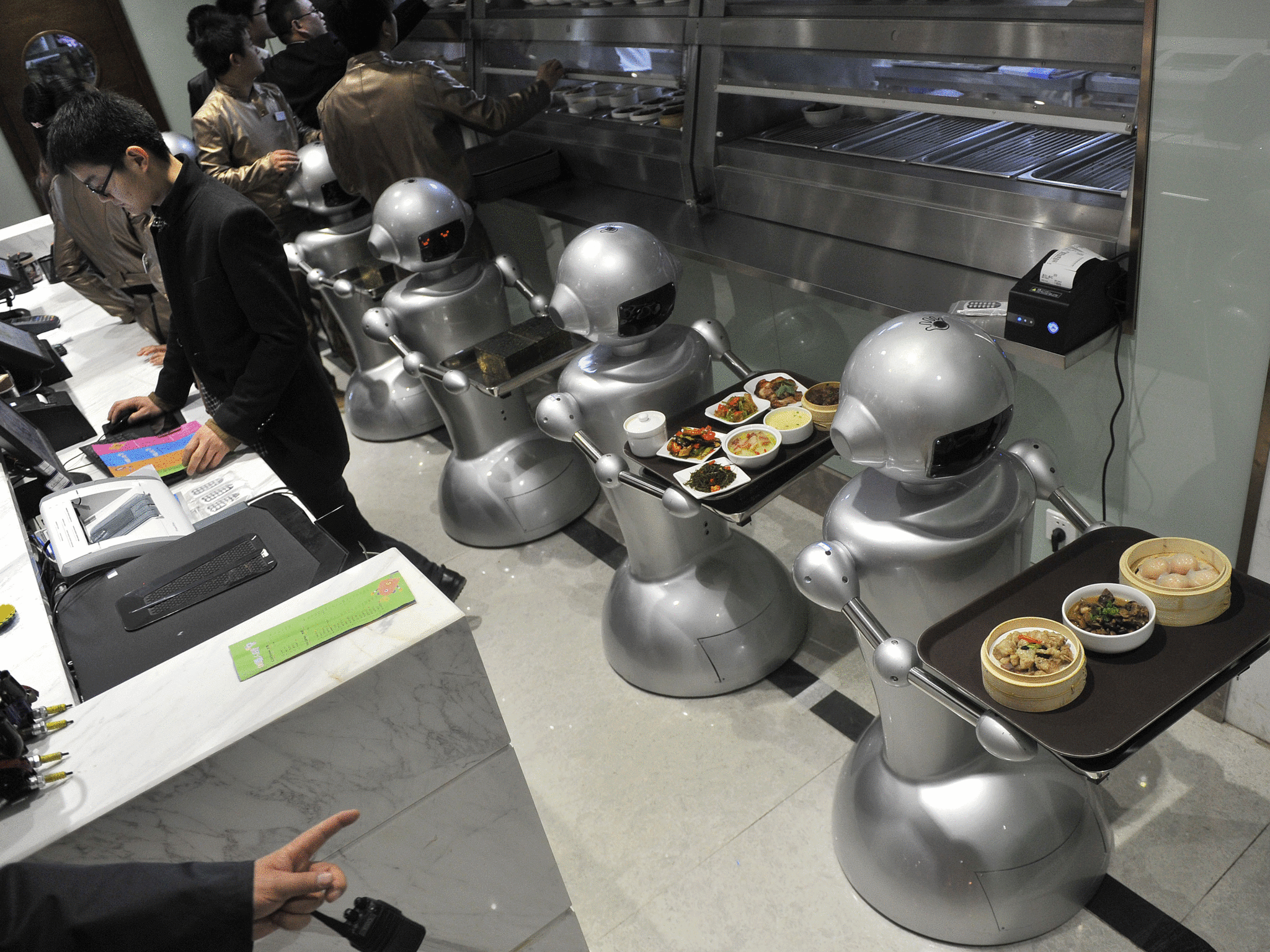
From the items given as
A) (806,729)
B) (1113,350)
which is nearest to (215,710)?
(806,729)

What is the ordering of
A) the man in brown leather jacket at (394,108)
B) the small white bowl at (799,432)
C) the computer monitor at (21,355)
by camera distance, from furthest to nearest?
the man in brown leather jacket at (394,108) < the computer monitor at (21,355) < the small white bowl at (799,432)

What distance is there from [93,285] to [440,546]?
6.91ft

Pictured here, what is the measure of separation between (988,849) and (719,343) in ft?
5.12

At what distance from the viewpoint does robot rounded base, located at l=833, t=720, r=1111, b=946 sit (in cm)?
218

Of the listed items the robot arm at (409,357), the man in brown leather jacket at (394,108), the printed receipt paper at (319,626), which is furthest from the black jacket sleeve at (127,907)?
the man in brown leather jacket at (394,108)

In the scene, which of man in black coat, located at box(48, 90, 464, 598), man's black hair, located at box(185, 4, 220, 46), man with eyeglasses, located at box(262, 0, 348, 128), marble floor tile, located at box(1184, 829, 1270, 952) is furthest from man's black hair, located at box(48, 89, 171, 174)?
marble floor tile, located at box(1184, 829, 1270, 952)

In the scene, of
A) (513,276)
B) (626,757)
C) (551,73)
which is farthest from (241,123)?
(626,757)

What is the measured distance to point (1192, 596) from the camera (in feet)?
5.38

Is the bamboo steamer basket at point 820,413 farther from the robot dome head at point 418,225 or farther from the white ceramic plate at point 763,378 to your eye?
the robot dome head at point 418,225

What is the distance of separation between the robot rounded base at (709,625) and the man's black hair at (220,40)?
2.98m

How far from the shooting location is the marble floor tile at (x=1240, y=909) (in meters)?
2.16

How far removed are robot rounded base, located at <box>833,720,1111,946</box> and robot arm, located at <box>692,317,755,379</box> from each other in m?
1.26

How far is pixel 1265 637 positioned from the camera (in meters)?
1.61

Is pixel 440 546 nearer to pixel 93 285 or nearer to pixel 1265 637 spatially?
pixel 93 285
